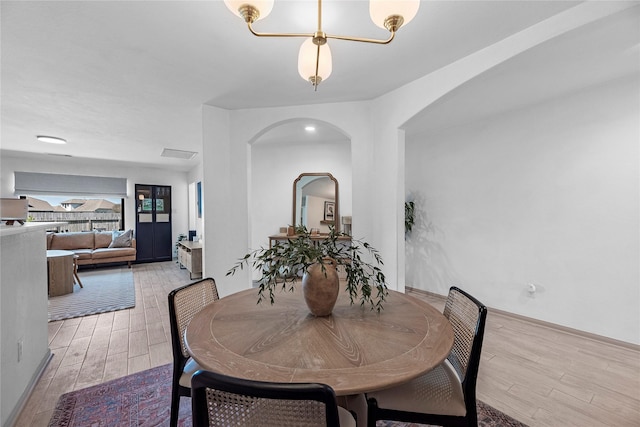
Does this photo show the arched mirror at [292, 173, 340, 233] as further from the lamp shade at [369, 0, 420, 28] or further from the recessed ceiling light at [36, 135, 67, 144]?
the recessed ceiling light at [36, 135, 67, 144]

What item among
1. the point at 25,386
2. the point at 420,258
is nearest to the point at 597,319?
the point at 420,258

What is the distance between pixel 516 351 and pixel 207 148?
11.7ft

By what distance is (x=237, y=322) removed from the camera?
4.04 feet

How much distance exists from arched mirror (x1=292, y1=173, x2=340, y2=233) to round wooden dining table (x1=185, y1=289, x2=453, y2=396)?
3.13 meters

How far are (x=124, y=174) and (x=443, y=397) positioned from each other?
25.2ft

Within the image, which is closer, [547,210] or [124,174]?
[547,210]

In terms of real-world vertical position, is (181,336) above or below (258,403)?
below

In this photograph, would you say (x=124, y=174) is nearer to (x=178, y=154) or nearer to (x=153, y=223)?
(x=153, y=223)

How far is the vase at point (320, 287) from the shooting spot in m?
1.25

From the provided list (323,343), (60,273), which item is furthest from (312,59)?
(60,273)

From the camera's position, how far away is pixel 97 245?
19.5 ft

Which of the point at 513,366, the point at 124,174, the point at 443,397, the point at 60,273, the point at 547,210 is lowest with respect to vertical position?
the point at 513,366

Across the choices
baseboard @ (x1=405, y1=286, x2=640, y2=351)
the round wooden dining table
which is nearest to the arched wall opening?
baseboard @ (x1=405, y1=286, x2=640, y2=351)

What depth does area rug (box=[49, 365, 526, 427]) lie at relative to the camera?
5.22 ft
